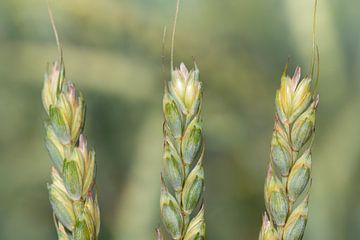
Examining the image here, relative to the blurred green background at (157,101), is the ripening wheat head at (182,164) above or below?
below

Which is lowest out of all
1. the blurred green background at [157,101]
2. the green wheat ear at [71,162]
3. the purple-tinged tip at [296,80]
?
the green wheat ear at [71,162]

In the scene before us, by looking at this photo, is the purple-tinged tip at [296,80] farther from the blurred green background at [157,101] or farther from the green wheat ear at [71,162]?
the blurred green background at [157,101]

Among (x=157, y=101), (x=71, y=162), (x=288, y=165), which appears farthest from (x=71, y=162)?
(x=157, y=101)

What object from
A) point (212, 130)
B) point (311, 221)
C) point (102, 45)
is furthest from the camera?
point (102, 45)

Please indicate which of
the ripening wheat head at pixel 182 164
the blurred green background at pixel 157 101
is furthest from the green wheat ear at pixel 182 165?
the blurred green background at pixel 157 101

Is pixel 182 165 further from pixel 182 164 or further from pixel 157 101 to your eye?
pixel 157 101

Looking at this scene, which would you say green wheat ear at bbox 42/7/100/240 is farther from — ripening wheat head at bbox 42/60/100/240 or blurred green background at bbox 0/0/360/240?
blurred green background at bbox 0/0/360/240

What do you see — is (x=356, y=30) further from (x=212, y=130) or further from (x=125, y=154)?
(x=125, y=154)

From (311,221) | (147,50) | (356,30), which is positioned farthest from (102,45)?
(311,221)
